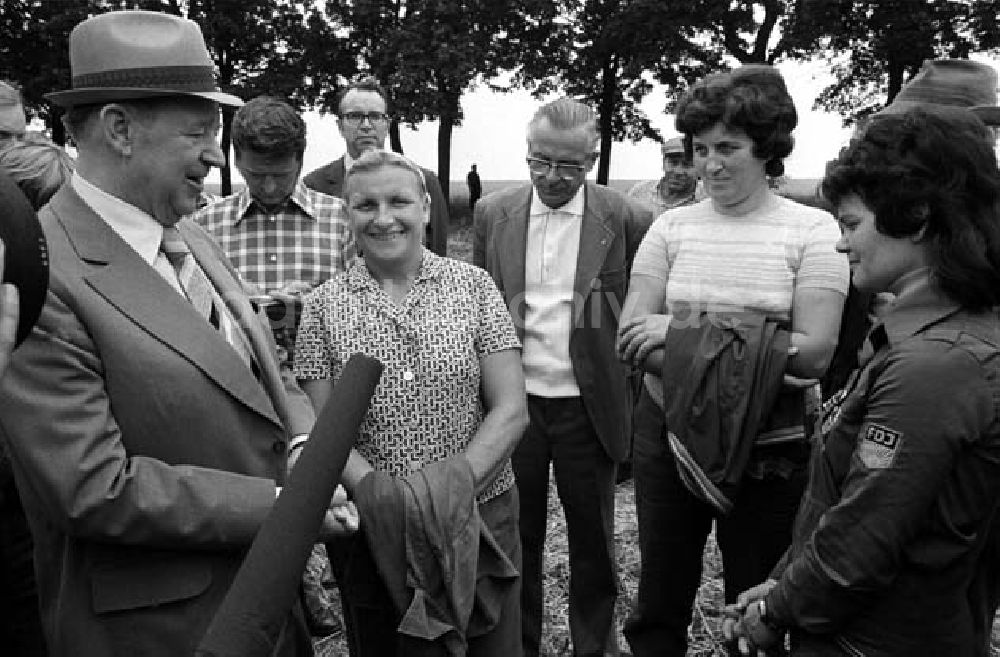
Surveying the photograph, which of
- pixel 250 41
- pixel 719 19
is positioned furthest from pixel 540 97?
pixel 250 41

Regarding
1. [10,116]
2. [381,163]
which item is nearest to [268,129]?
[10,116]

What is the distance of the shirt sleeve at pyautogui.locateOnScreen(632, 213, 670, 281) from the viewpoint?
3541 millimetres

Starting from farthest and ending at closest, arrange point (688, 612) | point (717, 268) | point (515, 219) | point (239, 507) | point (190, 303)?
point (515, 219)
point (688, 612)
point (717, 268)
point (190, 303)
point (239, 507)

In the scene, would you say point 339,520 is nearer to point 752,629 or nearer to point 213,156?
point 213,156

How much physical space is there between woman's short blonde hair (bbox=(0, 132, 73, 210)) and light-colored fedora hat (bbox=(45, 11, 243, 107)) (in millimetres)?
1104

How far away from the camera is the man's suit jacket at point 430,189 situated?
5203 mm

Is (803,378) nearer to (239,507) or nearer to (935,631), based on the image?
(935,631)

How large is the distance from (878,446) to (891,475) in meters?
0.07

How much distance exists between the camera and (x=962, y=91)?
356cm

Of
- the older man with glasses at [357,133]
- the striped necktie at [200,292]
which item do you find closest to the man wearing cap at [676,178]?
the older man with glasses at [357,133]

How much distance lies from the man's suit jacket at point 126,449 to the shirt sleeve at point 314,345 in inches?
25.4

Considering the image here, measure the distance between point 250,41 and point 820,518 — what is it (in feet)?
133

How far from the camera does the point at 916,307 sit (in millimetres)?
2092

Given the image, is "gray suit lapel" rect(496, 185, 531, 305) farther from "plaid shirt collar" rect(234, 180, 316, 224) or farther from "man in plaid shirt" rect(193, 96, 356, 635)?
"plaid shirt collar" rect(234, 180, 316, 224)
